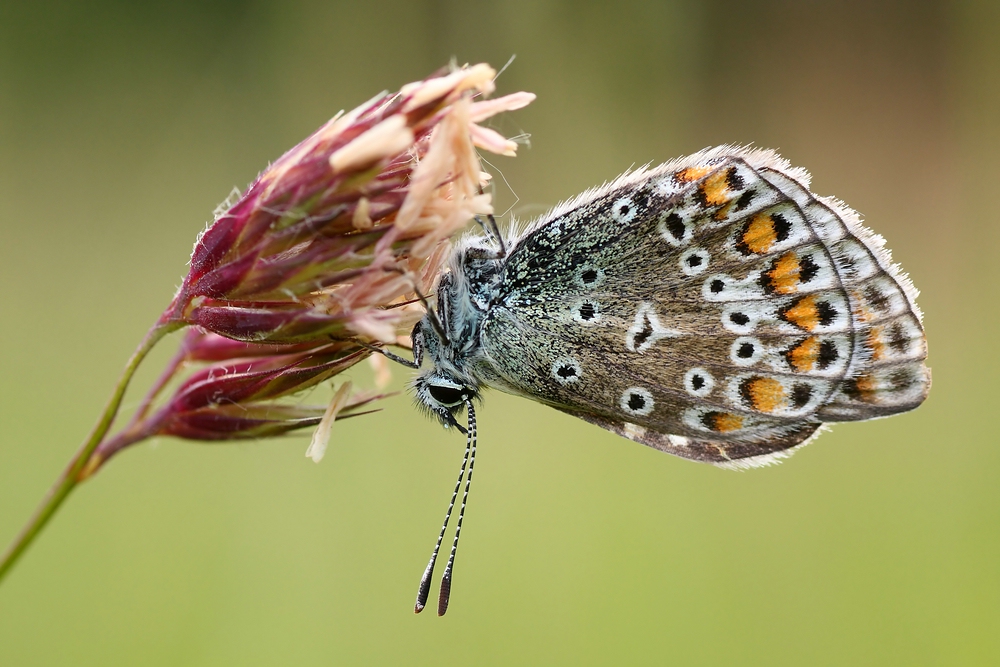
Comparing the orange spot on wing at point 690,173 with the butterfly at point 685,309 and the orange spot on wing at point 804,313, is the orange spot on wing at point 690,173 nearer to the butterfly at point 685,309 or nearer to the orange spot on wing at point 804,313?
the butterfly at point 685,309

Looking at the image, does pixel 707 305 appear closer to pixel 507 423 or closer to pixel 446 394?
pixel 446 394

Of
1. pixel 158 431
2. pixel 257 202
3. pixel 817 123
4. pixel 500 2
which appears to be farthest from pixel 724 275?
pixel 817 123

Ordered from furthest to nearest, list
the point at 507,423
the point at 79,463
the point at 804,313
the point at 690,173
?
the point at 507,423, the point at 804,313, the point at 690,173, the point at 79,463

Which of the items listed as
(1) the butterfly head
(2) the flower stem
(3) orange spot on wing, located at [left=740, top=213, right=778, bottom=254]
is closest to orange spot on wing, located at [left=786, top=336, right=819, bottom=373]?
(3) orange spot on wing, located at [left=740, top=213, right=778, bottom=254]

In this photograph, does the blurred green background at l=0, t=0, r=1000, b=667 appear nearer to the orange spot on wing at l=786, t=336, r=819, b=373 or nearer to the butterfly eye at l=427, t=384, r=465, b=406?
the butterfly eye at l=427, t=384, r=465, b=406

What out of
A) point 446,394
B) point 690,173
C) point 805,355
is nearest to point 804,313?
point 805,355

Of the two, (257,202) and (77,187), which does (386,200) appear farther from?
(77,187)

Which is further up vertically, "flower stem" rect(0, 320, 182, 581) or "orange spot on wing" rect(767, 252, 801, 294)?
"orange spot on wing" rect(767, 252, 801, 294)
